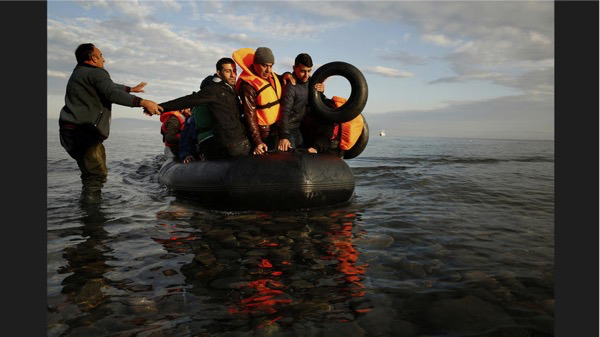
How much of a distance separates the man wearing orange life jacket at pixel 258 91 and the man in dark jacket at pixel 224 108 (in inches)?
6.3

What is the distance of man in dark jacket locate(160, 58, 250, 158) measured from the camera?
6.82 m

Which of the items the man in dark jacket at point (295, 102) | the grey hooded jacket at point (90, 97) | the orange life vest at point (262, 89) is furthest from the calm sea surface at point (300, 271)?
the orange life vest at point (262, 89)

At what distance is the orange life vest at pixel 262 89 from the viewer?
7090 millimetres

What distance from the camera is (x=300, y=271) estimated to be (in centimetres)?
386

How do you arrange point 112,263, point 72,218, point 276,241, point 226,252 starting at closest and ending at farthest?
point 112,263
point 226,252
point 276,241
point 72,218

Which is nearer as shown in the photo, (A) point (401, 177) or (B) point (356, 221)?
(B) point (356, 221)

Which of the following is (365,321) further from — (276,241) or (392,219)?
(392,219)

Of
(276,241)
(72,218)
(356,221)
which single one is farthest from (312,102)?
(72,218)

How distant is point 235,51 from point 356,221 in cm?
372

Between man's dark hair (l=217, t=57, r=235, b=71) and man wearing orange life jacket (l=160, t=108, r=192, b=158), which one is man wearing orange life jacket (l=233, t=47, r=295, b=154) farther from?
man wearing orange life jacket (l=160, t=108, r=192, b=158)

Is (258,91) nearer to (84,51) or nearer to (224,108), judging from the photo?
(224,108)

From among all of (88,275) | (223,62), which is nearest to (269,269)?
(88,275)

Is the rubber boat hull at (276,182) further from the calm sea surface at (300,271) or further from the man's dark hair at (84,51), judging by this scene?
the man's dark hair at (84,51)

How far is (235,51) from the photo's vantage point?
7.26m
